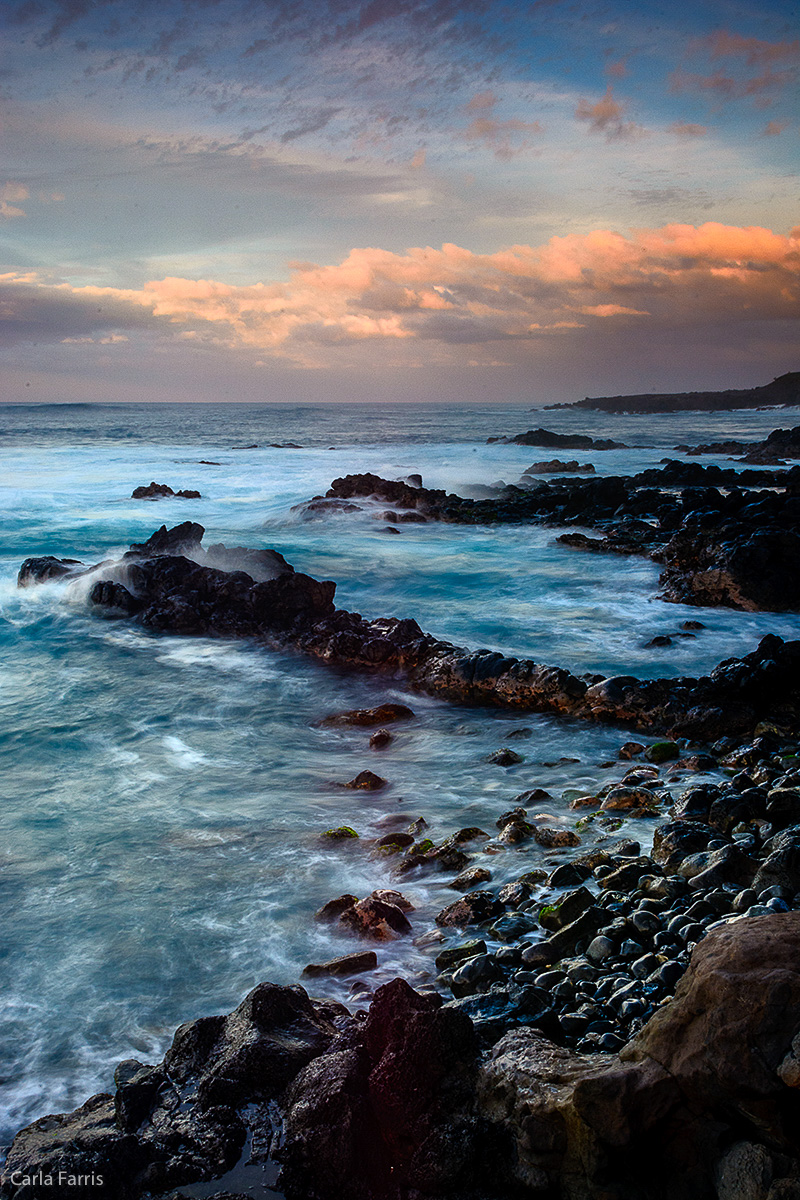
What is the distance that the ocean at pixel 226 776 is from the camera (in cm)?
462

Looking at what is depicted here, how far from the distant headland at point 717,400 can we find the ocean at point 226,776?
105 meters

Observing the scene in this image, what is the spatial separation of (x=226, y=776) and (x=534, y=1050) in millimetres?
5130

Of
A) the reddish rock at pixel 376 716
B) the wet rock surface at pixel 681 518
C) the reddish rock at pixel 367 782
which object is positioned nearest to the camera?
the reddish rock at pixel 367 782

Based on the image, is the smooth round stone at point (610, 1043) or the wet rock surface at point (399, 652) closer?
the smooth round stone at point (610, 1043)

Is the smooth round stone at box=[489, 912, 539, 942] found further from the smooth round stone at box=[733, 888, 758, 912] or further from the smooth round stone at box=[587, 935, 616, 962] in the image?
the smooth round stone at box=[733, 888, 758, 912]

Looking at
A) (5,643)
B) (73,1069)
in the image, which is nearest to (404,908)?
(73,1069)

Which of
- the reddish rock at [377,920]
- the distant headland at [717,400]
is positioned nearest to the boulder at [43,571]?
the reddish rock at [377,920]

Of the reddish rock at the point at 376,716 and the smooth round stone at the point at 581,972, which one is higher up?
the smooth round stone at the point at 581,972

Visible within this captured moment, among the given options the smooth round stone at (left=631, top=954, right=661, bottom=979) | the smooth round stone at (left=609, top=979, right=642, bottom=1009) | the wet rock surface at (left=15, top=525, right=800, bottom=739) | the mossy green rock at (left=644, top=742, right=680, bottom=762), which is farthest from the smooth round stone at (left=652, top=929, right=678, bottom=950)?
the wet rock surface at (left=15, top=525, right=800, bottom=739)

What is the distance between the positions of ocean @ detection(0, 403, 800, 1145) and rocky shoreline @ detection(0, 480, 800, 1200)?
40 centimetres

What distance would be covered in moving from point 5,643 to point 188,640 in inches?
128

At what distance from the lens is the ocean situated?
15.1 feet

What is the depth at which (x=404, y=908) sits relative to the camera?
16.7ft

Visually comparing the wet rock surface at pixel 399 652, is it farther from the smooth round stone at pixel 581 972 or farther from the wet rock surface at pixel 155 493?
the wet rock surface at pixel 155 493
